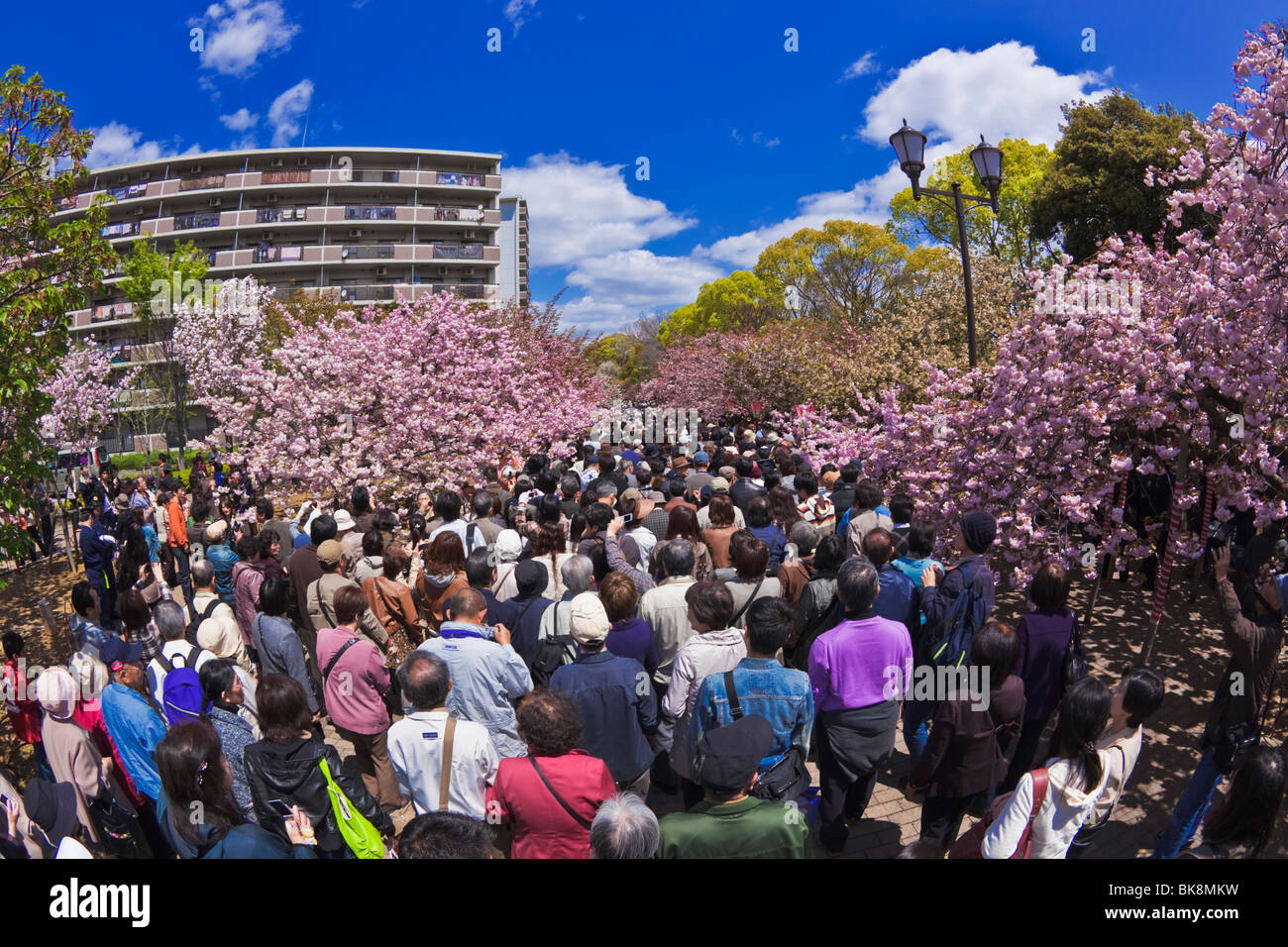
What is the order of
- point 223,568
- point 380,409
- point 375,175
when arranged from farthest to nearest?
point 375,175 < point 380,409 < point 223,568

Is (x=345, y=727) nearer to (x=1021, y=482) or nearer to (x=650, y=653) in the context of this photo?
(x=650, y=653)

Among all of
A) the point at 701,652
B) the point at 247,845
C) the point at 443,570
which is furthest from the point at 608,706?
the point at 443,570

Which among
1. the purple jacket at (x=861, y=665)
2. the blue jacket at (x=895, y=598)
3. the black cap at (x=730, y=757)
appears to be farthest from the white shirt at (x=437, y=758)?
the blue jacket at (x=895, y=598)

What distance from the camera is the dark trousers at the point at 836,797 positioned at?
3824 mm

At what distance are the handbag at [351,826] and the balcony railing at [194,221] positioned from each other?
167 feet

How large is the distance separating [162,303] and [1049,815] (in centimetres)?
3214

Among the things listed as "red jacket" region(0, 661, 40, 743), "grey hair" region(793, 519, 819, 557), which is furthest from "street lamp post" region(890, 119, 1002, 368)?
"red jacket" region(0, 661, 40, 743)

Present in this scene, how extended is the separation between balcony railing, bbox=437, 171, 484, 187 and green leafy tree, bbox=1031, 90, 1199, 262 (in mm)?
36165

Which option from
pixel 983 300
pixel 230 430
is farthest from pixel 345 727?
pixel 983 300

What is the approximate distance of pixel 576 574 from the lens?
4.68 meters

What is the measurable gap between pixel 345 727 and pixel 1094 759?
395 centimetres

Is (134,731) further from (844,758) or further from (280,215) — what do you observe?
(280,215)

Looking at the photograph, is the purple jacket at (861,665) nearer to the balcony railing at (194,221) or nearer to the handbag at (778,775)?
the handbag at (778,775)
